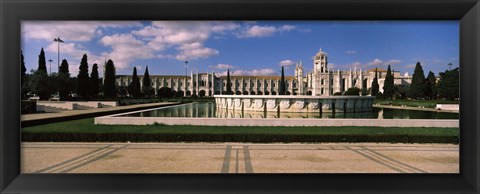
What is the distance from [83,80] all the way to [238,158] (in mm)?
27769

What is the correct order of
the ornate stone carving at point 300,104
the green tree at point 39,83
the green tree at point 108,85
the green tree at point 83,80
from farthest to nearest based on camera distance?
the green tree at point 108,85 → the green tree at point 83,80 → the green tree at point 39,83 → the ornate stone carving at point 300,104

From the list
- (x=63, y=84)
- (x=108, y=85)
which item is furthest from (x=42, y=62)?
(x=63, y=84)

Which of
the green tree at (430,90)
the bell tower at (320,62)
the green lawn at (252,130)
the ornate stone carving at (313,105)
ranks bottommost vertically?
the green lawn at (252,130)

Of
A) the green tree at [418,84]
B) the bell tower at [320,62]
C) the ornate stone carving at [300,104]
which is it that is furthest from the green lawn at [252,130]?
the bell tower at [320,62]

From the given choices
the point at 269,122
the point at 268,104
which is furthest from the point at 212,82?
the point at 269,122

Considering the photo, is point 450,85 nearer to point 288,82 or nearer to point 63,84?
point 63,84

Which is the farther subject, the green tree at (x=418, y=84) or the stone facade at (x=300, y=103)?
the green tree at (x=418, y=84)

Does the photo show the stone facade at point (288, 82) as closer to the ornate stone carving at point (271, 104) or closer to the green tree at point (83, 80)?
the green tree at point (83, 80)

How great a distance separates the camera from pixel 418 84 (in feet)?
131

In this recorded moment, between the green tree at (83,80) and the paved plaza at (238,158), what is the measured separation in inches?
940

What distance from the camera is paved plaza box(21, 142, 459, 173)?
17.3 feet
